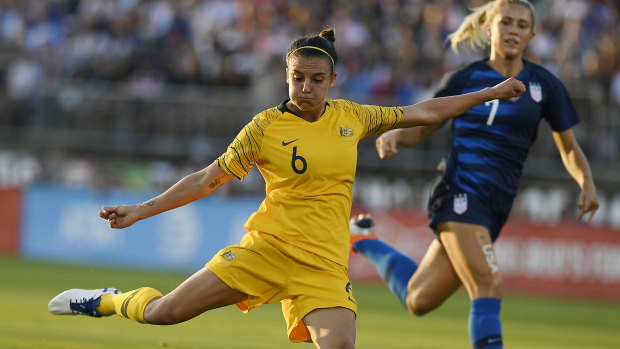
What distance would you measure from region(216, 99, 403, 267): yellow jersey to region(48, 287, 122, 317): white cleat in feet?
4.17

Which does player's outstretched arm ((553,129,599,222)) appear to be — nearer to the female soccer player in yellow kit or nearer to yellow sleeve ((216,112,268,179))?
the female soccer player in yellow kit

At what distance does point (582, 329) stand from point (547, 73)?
18.6ft

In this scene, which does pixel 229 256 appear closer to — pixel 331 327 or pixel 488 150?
pixel 331 327

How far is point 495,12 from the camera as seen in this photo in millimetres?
7414

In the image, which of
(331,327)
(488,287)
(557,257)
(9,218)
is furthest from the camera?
(9,218)

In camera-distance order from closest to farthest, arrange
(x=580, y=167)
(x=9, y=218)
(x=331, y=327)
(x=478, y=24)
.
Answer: (x=331, y=327) → (x=580, y=167) → (x=478, y=24) → (x=9, y=218)

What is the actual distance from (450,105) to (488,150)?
38.2 inches

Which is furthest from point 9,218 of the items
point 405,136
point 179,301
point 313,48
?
point 313,48

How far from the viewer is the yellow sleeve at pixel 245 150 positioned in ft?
19.5

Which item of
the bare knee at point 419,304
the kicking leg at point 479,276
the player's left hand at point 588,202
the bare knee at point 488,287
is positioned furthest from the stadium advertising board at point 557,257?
the bare knee at point 488,287

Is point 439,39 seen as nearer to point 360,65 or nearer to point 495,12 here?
point 360,65

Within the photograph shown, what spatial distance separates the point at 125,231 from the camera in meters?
18.8

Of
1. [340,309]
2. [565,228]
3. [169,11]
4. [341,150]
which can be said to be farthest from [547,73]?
[169,11]

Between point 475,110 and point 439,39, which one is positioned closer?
point 475,110
